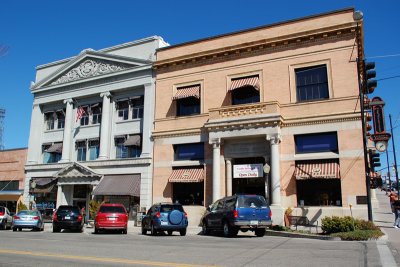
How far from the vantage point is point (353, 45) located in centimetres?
2470

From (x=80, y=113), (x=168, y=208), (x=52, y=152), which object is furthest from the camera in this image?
(x=52, y=152)

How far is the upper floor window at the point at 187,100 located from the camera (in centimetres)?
2984

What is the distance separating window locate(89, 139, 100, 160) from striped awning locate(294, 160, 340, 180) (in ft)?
59.8

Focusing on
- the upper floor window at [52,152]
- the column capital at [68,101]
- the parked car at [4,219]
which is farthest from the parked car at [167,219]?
the column capital at [68,101]

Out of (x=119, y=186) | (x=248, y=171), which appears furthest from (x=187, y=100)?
(x=119, y=186)

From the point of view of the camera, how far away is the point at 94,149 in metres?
35.0

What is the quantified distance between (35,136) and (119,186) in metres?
13.0

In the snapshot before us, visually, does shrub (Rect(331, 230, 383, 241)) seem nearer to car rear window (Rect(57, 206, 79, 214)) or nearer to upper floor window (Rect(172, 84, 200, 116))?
car rear window (Rect(57, 206, 79, 214))

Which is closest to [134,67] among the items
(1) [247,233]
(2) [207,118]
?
(2) [207,118]

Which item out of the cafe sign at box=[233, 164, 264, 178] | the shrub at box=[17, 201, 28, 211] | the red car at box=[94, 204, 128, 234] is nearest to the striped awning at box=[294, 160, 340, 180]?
the cafe sign at box=[233, 164, 264, 178]

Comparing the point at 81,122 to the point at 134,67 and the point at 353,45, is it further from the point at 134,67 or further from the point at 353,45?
the point at 353,45

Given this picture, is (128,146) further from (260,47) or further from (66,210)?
(260,47)

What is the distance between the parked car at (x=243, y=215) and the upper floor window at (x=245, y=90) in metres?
10.6

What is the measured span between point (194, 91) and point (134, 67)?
6562mm
